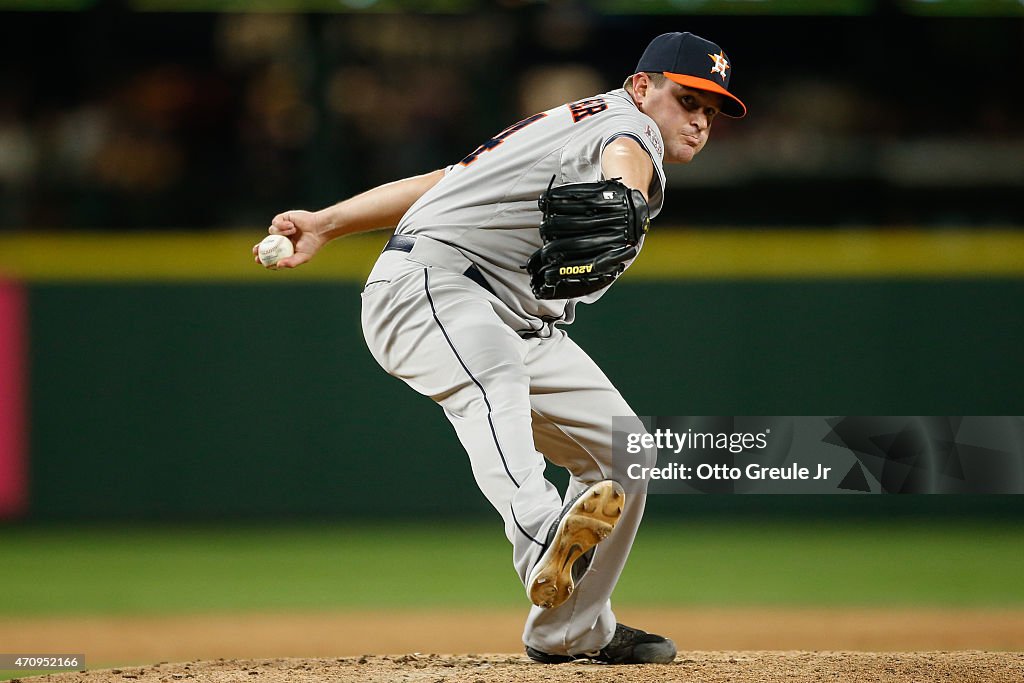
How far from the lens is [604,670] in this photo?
11.8 ft

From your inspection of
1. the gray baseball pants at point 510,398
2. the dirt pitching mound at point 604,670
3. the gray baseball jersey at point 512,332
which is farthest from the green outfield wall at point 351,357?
the gray baseball jersey at point 512,332

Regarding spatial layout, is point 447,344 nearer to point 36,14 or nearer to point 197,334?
point 197,334


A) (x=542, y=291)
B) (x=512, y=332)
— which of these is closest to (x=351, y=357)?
(x=512, y=332)

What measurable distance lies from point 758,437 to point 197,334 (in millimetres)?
3167

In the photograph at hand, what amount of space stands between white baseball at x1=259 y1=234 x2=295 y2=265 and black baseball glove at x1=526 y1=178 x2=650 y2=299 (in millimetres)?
828

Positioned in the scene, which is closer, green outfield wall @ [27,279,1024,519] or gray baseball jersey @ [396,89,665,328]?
gray baseball jersey @ [396,89,665,328]

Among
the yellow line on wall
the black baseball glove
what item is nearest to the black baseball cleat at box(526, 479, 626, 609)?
the black baseball glove

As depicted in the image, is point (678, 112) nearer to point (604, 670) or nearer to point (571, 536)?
point (571, 536)

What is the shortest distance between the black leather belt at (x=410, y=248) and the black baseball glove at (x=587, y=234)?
0.35 m

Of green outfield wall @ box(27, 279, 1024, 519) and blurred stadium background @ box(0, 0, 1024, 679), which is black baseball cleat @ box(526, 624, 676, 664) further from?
green outfield wall @ box(27, 279, 1024, 519)

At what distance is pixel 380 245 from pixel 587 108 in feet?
15.5

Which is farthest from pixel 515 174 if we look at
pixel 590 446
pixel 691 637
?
pixel 691 637

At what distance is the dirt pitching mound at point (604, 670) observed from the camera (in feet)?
11.6

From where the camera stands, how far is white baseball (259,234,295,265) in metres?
3.63
